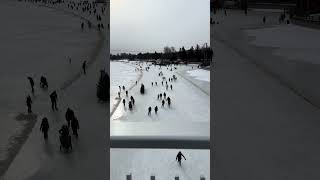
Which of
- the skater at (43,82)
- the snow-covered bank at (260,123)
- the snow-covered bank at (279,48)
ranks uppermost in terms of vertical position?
the snow-covered bank at (279,48)

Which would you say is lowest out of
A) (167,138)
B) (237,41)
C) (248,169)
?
(248,169)

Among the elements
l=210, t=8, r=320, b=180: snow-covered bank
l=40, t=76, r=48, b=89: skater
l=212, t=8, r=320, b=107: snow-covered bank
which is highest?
l=212, t=8, r=320, b=107: snow-covered bank

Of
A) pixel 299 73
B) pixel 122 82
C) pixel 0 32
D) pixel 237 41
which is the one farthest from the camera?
pixel 0 32

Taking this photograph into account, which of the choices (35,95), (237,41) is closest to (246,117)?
(35,95)

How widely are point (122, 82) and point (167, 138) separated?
23.1 ft

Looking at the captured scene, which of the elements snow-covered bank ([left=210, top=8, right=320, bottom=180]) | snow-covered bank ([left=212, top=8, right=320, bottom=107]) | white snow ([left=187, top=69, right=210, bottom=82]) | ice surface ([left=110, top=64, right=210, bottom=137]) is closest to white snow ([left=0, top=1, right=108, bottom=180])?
ice surface ([left=110, top=64, right=210, bottom=137])

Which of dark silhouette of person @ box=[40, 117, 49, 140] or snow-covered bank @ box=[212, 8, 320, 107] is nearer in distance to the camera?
Result: dark silhouette of person @ box=[40, 117, 49, 140]

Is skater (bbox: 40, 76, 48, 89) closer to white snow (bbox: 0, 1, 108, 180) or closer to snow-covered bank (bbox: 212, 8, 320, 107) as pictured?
white snow (bbox: 0, 1, 108, 180)

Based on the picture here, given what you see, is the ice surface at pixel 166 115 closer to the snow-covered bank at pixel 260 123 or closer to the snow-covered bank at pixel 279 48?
the snow-covered bank at pixel 260 123

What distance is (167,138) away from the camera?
620 centimetres

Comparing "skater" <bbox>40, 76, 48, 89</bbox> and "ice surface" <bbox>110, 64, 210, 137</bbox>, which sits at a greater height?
"skater" <bbox>40, 76, 48, 89</bbox>

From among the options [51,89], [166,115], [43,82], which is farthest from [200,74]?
[43,82]

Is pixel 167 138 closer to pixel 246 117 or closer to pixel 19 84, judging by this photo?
pixel 246 117

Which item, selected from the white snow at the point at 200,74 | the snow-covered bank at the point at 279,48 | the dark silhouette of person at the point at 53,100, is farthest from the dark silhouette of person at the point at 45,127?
the snow-covered bank at the point at 279,48
